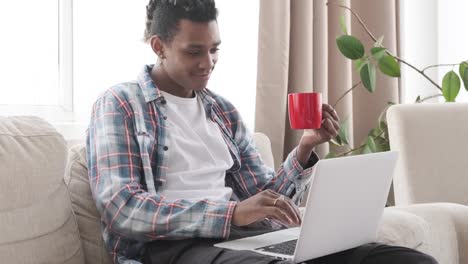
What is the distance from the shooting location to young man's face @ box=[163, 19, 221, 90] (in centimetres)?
182

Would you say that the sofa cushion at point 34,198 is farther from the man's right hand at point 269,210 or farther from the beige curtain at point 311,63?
the beige curtain at point 311,63

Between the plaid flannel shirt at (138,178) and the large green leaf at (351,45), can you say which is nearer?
the plaid flannel shirt at (138,178)

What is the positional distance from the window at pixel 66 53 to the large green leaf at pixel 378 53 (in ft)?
2.71

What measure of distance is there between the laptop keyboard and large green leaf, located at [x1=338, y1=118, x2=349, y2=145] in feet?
4.33

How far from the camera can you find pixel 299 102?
170 cm

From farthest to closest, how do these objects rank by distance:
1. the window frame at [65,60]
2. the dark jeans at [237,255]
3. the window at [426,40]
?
the window at [426,40], the window frame at [65,60], the dark jeans at [237,255]

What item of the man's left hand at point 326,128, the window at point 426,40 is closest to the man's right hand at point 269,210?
the man's left hand at point 326,128

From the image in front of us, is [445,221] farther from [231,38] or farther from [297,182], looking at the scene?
[231,38]

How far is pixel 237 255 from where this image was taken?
1441 millimetres

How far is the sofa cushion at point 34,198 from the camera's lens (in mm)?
1486

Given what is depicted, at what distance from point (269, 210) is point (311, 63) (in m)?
1.46

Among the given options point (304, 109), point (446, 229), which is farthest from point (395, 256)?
point (446, 229)

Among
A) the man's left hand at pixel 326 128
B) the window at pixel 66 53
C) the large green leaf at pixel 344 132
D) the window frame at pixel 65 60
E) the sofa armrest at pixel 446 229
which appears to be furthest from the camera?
the large green leaf at pixel 344 132

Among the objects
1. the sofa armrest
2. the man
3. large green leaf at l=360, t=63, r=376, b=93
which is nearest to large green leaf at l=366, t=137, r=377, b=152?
large green leaf at l=360, t=63, r=376, b=93
